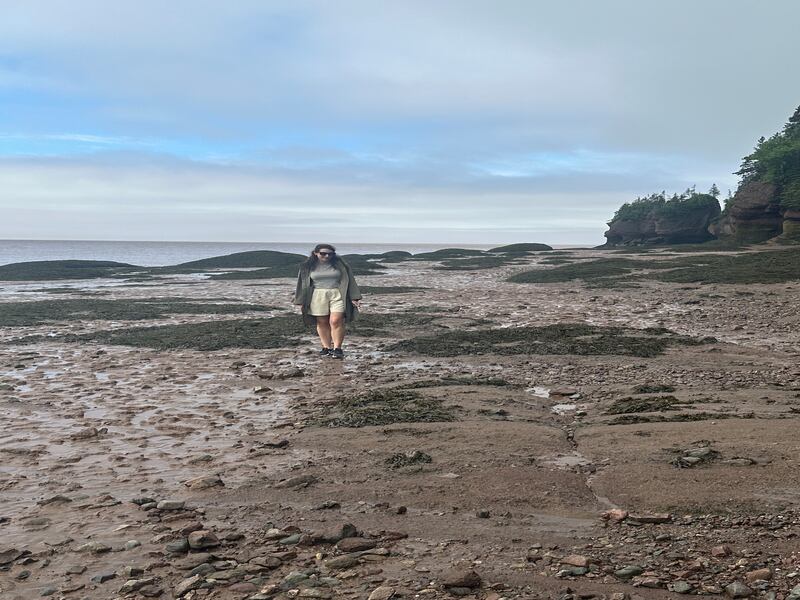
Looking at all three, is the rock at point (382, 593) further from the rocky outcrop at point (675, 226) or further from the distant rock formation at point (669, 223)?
the rocky outcrop at point (675, 226)

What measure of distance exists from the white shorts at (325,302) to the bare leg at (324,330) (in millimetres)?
89

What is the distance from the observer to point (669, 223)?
66375 millimetres

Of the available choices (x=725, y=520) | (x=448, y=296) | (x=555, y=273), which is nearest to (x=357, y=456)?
(x=725, y=520)

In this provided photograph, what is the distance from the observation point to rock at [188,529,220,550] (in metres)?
4.14

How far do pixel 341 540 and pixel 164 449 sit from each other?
2.93m

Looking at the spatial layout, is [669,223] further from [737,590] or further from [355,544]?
[737,590]

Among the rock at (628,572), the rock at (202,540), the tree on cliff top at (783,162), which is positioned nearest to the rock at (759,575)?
the rock at (628,572)

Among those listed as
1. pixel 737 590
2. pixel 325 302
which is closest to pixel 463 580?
pixel 737 590

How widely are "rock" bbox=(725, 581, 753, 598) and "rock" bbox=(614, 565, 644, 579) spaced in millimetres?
400

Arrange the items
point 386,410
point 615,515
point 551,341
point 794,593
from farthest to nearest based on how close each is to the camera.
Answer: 1. point 551,341
2. point 386,410
3. point 615,515
4. point 794,593

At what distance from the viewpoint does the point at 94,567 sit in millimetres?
3979

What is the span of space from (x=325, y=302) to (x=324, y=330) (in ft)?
1.66

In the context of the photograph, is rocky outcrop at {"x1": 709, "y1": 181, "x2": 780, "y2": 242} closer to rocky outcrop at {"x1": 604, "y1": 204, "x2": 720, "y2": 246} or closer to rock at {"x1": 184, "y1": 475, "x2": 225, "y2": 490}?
rocky outcrop at {"x1": 604, "y1": 204, "x2": 720, "y2": 246}

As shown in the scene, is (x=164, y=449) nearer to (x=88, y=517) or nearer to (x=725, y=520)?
(x=88, y=517)
